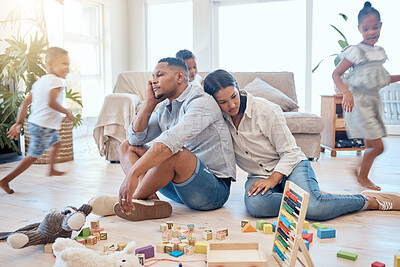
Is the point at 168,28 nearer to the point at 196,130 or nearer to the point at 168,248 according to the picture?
the point at 196,130

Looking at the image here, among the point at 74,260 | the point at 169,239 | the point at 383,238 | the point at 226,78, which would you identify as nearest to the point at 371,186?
the point at 383,238

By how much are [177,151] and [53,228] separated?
623 mm

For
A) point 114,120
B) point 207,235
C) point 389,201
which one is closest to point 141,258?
point 207,235

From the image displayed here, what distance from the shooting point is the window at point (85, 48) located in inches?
219

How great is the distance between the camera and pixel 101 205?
2.18m

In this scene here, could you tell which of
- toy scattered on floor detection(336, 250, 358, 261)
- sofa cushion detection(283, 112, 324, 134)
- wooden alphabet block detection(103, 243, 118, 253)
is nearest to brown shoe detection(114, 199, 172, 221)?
wooden alphabet block detection(103, 243, 118, 253)

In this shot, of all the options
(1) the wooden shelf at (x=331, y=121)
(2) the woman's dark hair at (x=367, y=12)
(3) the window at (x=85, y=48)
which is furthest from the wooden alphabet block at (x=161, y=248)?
(3) the window at (x=85, y=48)

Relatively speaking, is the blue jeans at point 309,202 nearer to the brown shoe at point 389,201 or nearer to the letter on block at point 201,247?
the brown shoe at point 389,201

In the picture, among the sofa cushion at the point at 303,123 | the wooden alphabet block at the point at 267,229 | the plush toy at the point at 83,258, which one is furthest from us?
the sofa cushion at the point at 303,123

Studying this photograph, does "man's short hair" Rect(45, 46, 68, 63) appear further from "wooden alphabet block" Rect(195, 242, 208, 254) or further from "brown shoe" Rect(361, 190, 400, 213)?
"brown shoe" Rect(361, 190, 400, 213)

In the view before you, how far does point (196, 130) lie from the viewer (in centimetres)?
200

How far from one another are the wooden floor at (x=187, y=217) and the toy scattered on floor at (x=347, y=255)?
0.02 m

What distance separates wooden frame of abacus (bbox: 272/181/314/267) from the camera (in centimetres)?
140

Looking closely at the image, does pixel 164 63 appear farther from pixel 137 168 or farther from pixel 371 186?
pixel 371 186
